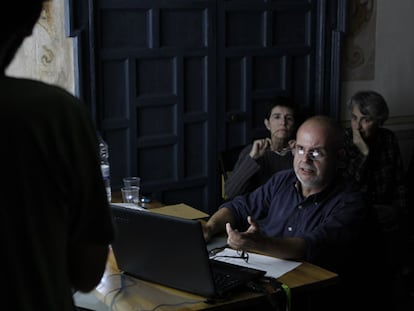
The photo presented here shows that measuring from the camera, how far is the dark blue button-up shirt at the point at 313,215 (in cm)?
252

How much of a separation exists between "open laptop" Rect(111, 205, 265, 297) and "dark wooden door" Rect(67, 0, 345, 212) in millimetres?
1881

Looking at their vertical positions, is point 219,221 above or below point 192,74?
below

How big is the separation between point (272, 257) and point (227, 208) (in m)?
0.53

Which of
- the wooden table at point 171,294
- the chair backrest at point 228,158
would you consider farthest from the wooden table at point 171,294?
the chair backrest at point 228,158

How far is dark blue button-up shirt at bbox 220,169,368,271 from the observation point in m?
2.52

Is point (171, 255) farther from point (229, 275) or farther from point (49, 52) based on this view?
point (49, 52)

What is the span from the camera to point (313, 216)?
107 inches

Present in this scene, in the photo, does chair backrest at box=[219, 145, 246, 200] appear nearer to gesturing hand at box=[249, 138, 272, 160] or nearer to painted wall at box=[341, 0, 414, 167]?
gesturing hand at box=[249, 138, 272, 160]

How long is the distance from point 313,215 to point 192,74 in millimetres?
1866

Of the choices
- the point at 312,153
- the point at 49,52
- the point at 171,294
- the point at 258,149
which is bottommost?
the point at 171,294

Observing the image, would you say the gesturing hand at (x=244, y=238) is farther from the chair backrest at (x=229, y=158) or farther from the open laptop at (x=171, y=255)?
the chair backrest at (x=229, y=158)

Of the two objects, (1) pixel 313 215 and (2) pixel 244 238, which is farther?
(1) pixel 313 215

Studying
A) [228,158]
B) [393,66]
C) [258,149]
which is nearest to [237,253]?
[258,149]

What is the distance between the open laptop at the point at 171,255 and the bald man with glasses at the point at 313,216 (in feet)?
0.81
